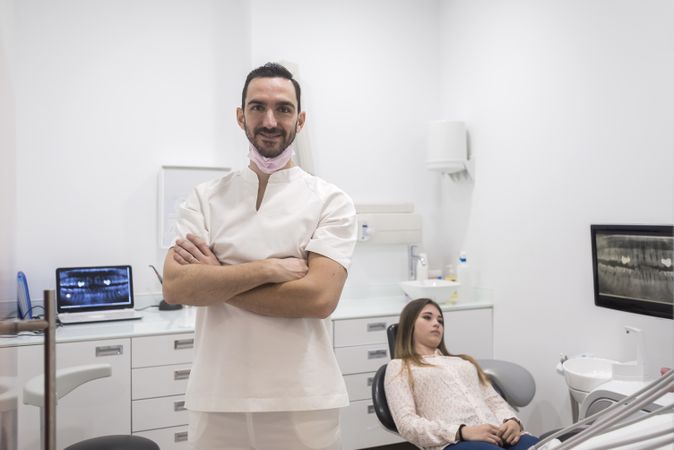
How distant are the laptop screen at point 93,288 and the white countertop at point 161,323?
5.6 inches

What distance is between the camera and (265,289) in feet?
4.40

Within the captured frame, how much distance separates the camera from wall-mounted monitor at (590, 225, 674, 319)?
90.0 inches

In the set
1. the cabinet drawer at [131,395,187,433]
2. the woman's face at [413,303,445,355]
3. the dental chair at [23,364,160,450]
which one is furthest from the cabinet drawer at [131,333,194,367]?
the woman's face at [413,303,445,355]

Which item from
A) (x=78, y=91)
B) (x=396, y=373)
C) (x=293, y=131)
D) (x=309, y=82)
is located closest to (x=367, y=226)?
(x=309, y=82)

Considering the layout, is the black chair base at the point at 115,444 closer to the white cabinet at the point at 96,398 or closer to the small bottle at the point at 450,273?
the white cabinet at the point at 96,398

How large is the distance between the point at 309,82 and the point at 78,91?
1.36 meters

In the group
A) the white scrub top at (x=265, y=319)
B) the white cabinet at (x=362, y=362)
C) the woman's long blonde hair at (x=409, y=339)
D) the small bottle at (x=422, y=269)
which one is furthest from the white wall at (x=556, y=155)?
the white scrub top at (x=265, y=319)

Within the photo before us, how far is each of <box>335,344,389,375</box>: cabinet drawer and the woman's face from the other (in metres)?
0.62

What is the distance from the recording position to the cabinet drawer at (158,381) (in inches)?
102

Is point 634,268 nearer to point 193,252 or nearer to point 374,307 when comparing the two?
point 374,307

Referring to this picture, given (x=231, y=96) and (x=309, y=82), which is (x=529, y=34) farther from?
(x=231, y=96)

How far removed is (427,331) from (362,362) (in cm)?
69

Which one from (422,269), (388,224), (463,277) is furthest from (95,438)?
(463,277)

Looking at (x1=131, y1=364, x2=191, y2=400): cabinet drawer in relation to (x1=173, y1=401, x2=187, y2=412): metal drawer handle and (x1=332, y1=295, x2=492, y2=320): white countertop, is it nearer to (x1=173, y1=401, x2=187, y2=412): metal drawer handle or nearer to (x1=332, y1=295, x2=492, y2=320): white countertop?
(x1=173, y1=401, x2=187, y2=412): metal drawer handle
